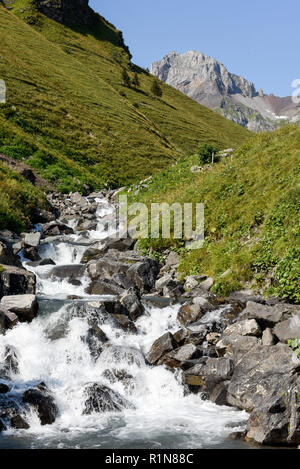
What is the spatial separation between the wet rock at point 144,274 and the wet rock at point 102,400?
7695mm

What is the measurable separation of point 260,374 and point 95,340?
564 cm

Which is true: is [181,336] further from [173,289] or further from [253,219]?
[253,219]

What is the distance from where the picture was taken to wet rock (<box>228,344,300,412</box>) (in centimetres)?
964

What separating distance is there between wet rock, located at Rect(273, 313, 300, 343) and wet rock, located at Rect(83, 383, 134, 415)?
16.0 ft

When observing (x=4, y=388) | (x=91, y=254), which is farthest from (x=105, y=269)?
(x=4, y=388)

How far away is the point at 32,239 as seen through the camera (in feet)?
74.3

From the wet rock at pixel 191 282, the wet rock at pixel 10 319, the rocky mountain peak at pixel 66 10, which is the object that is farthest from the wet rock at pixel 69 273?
the rocky mountain peak at pixel 66 10

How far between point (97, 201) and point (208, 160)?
11548mm

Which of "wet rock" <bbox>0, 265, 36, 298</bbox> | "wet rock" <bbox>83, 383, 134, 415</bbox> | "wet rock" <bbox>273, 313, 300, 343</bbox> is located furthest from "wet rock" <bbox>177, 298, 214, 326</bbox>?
"wet rock" <bbox>0, 265, 36, 298</bbox>

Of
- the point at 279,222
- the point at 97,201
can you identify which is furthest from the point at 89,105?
the point at 279,222

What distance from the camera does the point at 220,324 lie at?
45.3 ft

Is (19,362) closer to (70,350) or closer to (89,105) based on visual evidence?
→ (70,350)

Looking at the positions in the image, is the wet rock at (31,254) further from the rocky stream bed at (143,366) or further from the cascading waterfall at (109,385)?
the cascading waterfall at (109,385)

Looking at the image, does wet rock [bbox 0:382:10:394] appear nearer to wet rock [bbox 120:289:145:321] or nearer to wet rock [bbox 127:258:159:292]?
wet rock [bbox 120:289:145:321]
